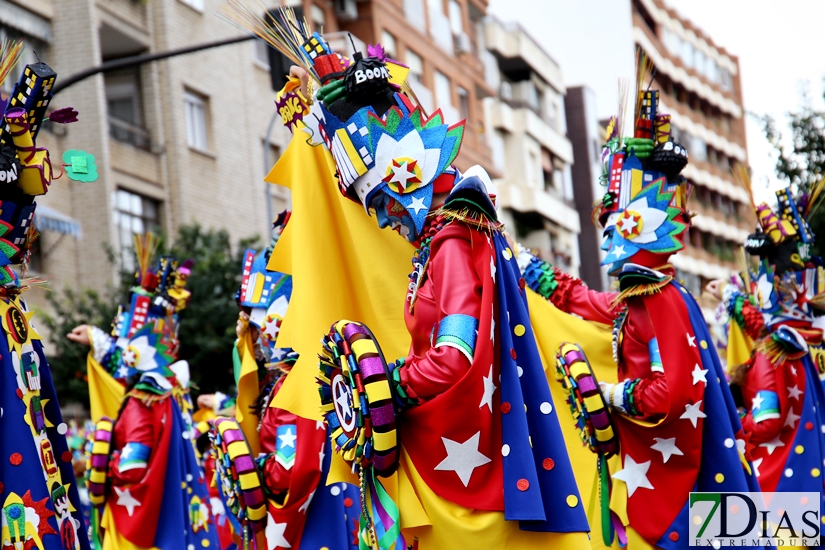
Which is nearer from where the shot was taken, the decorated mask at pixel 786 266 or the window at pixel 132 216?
the decorated mask at pixel 786 266

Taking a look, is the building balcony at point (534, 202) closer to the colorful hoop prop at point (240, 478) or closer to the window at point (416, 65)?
the window at point (416, 65)

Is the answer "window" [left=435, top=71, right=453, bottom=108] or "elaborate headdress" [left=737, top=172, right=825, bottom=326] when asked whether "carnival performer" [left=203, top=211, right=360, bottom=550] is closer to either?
"elaborate headdress" [left=737, top=172, right=825, bottom=326]

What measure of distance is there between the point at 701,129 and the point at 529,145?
793 inches

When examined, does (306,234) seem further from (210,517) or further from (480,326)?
A: (210,517)

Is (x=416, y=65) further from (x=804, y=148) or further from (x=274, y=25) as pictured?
(x=274, y=25)

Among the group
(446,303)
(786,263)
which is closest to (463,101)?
(786,263)

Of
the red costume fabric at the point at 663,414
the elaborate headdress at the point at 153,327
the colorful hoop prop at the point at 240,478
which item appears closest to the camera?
the red costume fabric at the point at 663,414

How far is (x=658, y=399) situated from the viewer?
5.39 meters

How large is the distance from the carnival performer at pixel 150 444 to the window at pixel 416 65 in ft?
75.0

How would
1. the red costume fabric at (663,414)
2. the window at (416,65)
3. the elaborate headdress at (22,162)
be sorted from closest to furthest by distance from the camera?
1. the elaborate headdress at (22,162)
2. the red costume fabric at (663,414)
3. the window at (416,65)

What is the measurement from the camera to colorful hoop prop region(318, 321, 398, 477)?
3.75m

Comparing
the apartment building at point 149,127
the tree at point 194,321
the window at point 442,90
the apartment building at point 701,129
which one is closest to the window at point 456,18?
the window at point 442,90

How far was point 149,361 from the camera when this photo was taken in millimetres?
8453

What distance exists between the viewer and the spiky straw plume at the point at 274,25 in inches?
175
